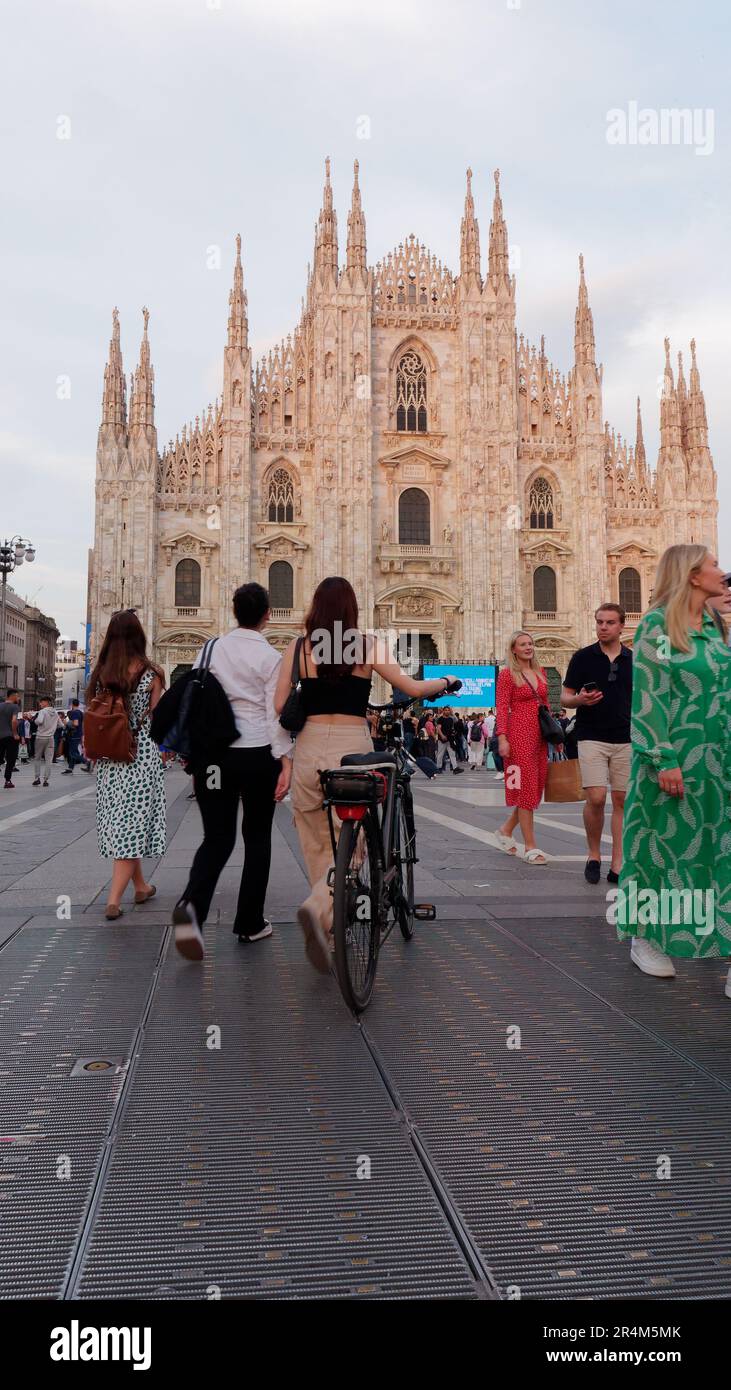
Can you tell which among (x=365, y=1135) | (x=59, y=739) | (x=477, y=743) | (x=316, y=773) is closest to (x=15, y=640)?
(x=59, y=739)

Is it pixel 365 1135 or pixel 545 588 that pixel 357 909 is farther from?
pixel 545 588

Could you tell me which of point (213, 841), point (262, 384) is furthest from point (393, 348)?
point (213, 841)

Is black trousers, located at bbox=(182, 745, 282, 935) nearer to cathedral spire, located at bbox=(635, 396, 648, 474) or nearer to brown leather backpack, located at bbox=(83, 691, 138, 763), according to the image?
brown leather backpack, located at bbox=(83, 691, 138, 763)

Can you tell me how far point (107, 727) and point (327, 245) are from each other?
119 feet

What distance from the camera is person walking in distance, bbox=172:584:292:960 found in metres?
4.35

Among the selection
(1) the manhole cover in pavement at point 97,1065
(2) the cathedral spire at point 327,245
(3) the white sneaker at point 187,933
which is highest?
(2) the cathedral spire at point 327,245

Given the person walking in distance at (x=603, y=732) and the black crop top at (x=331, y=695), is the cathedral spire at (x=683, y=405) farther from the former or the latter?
the black crop top at (x=331, y=695)

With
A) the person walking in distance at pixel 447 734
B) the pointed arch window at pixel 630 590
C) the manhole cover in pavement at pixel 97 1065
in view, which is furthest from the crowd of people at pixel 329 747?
the pointed arch window at pixel 630 590

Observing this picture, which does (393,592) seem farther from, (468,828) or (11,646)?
(11,646)

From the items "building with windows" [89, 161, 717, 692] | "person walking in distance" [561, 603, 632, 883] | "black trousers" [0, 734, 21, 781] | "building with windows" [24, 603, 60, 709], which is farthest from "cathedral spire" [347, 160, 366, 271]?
"building with windows" [24, 603, 60, 709]

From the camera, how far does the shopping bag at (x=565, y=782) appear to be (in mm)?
6613

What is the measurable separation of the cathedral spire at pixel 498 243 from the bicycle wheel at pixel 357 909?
38379mm

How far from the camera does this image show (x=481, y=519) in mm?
37250

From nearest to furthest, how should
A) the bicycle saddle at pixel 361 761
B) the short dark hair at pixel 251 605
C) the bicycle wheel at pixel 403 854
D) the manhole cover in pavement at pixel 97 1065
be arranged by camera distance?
the manhole cover in pavement at pixel 97 1065, the bicycle saddle at pixel 361 761, the bicycle wheel at pixel 403 854, the short dark hair at pixel 251 605
